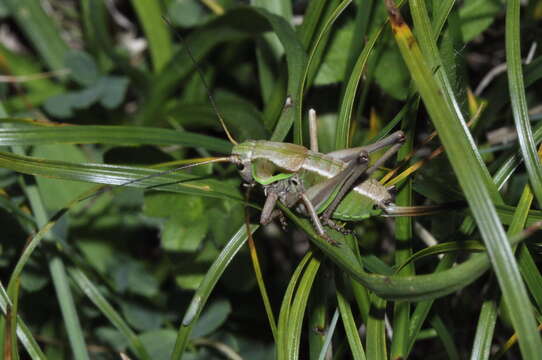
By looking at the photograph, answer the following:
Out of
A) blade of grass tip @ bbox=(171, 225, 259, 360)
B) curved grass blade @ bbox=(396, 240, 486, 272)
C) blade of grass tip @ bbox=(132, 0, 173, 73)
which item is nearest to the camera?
curved grass blade @ bbox=(396, 240, 486, 272)

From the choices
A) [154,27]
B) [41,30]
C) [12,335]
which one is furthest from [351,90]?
[41,30]

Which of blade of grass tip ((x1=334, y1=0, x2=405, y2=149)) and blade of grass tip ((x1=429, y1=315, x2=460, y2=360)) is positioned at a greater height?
blade of grass tip ((x1=334, y1=0, x2=405, y2=149))

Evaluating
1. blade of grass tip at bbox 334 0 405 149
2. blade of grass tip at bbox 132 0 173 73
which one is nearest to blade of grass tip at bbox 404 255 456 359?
blade of grass tip at bbox 334 0 405 149

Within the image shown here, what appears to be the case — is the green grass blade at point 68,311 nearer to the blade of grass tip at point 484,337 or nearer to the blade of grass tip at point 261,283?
the blade of grass tip at point 261,283

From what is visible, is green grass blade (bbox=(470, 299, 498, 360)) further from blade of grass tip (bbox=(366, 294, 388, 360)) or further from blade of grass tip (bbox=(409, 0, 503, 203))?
blade of grass tip (bbox=(409, 0, 503, 203))

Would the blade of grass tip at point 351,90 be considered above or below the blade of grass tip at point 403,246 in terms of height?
above

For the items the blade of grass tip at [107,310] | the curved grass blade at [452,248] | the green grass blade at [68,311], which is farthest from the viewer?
the blade of grass tip at [107,310]

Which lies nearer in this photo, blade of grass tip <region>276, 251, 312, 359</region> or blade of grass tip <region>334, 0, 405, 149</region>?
blade of grass tip <region>276, 251, 312, 359</region>

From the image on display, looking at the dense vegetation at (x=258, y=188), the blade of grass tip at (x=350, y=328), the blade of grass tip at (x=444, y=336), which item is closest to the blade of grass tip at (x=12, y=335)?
the dense vegetation at (x=258, y=188)
